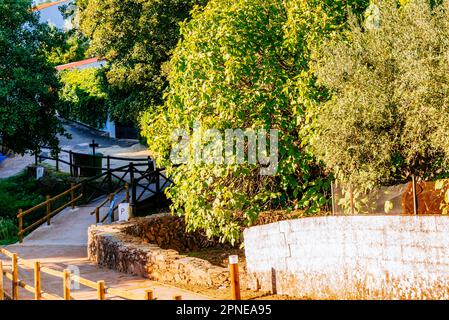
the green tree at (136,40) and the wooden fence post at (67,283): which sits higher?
the green tree at (136,40)

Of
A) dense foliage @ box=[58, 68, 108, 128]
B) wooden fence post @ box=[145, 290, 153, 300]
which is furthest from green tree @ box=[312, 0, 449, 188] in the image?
dense foliage @ box=[58, 68, 108, 128]

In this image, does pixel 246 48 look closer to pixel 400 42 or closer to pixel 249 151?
pixel 249 151

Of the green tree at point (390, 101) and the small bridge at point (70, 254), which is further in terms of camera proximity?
the small bridge at point (70, 254)

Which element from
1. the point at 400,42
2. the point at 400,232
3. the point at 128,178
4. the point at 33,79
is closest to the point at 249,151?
the point at 400,42

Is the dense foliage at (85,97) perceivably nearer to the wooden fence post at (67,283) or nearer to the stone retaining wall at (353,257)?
the stone retaining wall at (353,257)

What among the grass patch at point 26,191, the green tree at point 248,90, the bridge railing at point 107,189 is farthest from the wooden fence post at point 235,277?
the grass patch at point 26,191

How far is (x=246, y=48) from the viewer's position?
1830 centimetres

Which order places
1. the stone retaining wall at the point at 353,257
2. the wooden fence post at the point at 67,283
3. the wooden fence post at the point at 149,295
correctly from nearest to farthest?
the wooden fence post at the point at 149,295 < the stone retaining wall at the point at 353,257 < the wooden fence post at the point at 67,283

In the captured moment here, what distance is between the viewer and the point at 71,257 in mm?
21672

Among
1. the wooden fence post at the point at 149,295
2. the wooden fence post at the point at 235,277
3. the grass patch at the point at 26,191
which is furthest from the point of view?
the grass patch at the point at 26,191

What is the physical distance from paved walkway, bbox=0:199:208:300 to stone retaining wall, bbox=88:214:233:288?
0.94ft

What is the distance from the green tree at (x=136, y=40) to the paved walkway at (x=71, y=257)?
5275mm

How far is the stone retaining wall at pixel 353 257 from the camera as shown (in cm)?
1284

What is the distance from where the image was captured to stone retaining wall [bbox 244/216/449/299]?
12.8 metres
